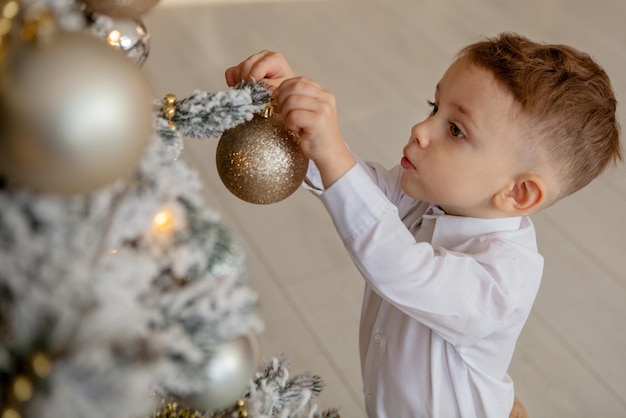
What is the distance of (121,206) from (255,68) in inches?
15.8

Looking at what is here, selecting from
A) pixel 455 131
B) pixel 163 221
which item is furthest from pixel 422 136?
pixel 163 221

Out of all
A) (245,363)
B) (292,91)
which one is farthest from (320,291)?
(245,363)

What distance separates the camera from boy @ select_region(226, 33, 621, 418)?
0.70 metres

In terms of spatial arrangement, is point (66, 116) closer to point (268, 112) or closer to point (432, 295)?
point (268, 112)

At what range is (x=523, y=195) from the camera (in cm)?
82

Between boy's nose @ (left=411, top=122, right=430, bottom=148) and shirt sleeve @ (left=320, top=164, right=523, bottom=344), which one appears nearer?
shirt sleeve @ (left=320, top=164, right=523, bottom=344)

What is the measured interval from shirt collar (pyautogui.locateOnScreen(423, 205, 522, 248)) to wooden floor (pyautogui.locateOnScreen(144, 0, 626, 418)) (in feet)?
2.00

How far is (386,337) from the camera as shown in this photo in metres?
0.90

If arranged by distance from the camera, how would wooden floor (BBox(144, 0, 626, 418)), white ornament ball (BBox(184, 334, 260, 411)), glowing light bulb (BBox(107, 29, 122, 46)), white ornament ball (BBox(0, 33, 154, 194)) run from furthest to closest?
wooden floor (BBox(144, 0, 626, 418))
glowing light bulb (BBox(107, 29, 122, 46))
white ornament ball (BBox(184, 334, 260, 411))
white ornament ball (BBox(0, 33, 154, 194))

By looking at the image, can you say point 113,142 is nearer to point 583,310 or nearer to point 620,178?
point 583,310

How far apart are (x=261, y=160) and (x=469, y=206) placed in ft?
1.20

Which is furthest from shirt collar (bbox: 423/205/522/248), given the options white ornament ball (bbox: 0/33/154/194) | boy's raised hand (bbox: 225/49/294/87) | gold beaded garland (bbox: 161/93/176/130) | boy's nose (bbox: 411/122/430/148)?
white ornament ball (bbox: 0/33/154/194)

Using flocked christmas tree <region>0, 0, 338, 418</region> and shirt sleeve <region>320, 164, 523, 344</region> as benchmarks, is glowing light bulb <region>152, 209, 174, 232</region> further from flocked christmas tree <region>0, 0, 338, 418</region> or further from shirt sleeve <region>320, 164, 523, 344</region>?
shirt sleeve <region>320, 164, 523, 344</region>

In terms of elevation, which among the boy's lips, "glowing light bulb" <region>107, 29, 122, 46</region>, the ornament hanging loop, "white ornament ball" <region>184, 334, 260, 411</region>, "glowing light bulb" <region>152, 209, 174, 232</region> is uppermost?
Result: "glowing light bulb" <region>152, 209, 174, 232</region>
